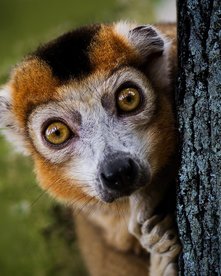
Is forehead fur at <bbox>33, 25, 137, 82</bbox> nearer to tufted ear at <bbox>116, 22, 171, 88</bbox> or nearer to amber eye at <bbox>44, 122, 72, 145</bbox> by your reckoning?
tufted ear at <bbox>116, 22, 171, 88</bbox>

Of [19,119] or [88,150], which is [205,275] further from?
[19,119]

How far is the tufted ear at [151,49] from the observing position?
4.56 m

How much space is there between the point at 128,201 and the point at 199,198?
116 centimetres

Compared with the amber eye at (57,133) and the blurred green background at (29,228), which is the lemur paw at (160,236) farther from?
the blurred green background at (29,228)

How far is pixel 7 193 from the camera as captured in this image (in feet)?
27.3

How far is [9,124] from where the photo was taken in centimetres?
493

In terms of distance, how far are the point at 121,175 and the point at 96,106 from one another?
0.61 m

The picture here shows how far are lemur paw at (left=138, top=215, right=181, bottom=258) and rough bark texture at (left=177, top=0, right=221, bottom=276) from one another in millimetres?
404

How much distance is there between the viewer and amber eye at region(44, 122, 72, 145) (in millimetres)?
4449

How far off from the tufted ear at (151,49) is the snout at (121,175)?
0.78m

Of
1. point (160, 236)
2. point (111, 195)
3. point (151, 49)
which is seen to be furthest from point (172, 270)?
point (151, 49)

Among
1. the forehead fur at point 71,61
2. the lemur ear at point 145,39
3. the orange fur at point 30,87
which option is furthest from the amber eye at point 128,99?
the orange fur at point 30,87

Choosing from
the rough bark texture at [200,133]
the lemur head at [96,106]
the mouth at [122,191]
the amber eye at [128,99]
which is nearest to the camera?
the rough bark texture at [200,133]

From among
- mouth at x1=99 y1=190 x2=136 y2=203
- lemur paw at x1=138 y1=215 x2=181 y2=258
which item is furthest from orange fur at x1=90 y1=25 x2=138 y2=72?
lemur paw at x1=138 y1=215 x2=181 y2=258
